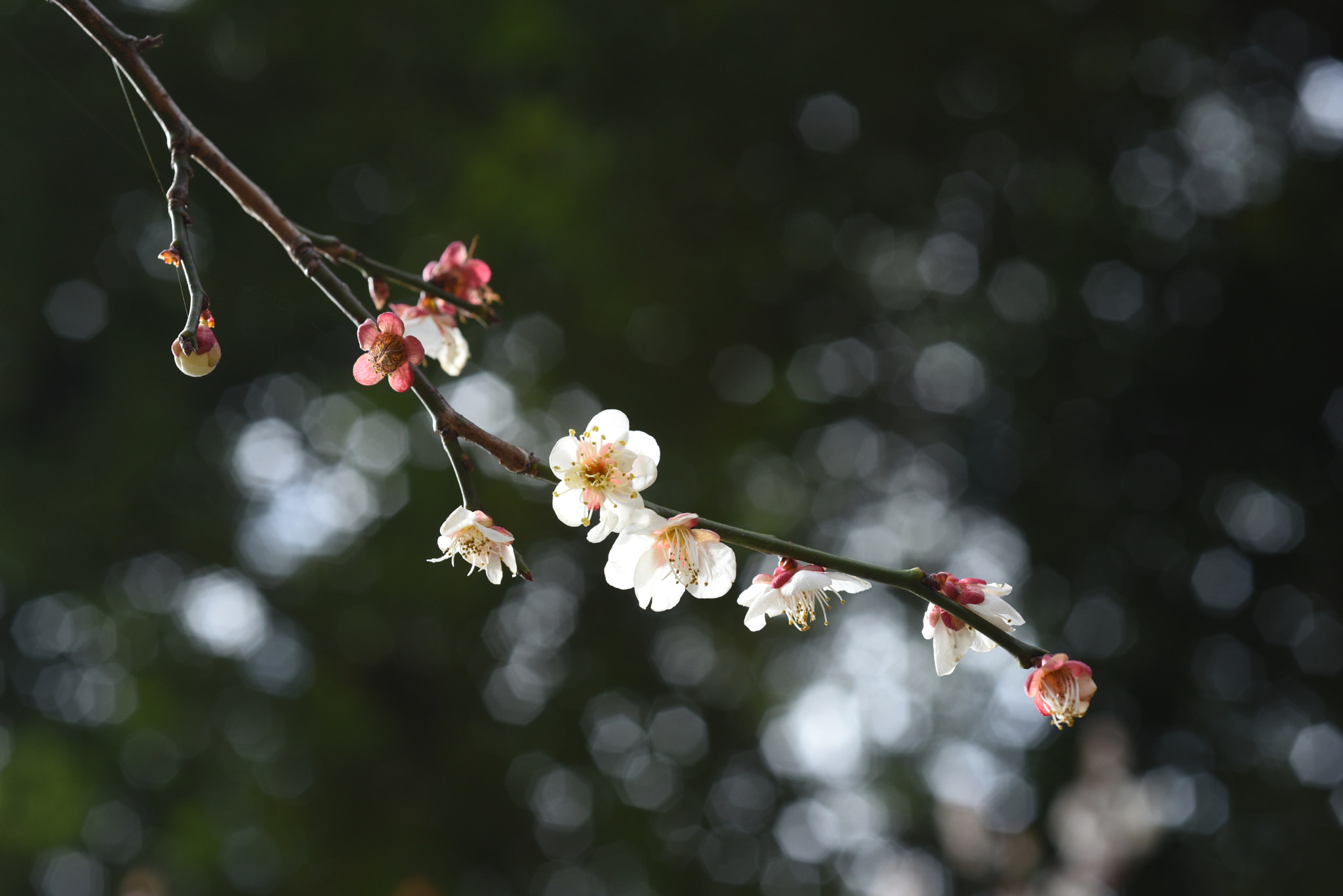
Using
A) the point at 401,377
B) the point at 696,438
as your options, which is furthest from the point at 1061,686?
the point at 696,438

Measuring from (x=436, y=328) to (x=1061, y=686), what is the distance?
63 cm

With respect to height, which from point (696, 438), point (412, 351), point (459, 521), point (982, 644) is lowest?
point (696, 438)

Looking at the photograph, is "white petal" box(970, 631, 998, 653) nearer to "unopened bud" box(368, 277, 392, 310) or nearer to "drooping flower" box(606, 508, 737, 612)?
"drooping flower" box(606, 508, 737, 612)

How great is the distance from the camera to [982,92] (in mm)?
3594

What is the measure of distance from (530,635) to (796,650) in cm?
113

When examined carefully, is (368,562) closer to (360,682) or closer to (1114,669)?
(360,682)

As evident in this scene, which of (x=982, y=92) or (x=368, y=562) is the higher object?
(x=982, y=92)

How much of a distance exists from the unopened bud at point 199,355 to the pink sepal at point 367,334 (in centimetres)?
9

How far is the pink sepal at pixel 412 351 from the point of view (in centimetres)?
63

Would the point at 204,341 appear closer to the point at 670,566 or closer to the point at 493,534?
the point at 493,534

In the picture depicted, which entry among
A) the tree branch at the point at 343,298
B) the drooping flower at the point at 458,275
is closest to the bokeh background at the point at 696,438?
the drooping flower at the point at 458,275

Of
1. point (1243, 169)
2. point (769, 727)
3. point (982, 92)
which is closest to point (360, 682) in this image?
point (769, 727)

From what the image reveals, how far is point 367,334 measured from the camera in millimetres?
613

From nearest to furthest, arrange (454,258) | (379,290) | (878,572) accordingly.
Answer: (878,572)
(379,290)
(454,258)
